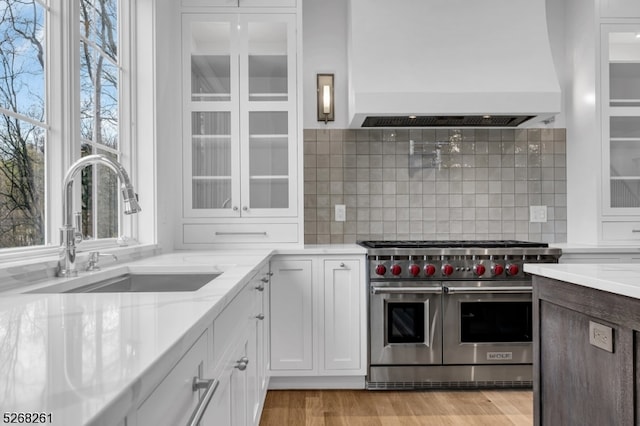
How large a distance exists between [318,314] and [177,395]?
6.44ft

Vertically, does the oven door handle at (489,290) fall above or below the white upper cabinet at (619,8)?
below

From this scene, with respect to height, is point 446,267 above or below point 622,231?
below

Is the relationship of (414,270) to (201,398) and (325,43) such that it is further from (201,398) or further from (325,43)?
(201,398)

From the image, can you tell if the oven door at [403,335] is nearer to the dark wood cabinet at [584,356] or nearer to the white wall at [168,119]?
the dark wood cabinet at [584,356]

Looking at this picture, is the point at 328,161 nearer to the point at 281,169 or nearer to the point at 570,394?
the point at 281,169

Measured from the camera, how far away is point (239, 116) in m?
2.81

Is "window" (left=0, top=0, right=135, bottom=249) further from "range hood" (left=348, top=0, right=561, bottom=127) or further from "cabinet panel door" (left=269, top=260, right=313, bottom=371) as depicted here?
"range hood" (left=348, top=0, right=561, bottom=127)

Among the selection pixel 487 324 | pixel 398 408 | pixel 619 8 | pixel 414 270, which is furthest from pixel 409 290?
pixel 619 8

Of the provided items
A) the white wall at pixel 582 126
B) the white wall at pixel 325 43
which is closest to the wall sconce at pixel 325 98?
the white wall at pixel 325 43

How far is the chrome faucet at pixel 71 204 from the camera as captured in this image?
1.36m

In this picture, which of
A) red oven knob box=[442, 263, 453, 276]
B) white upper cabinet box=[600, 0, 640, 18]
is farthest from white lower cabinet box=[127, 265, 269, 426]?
white upper cabinet box=[600, 0, 640, 18]

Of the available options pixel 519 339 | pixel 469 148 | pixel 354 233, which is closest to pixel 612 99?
pixel 469 148

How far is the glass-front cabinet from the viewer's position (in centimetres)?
281

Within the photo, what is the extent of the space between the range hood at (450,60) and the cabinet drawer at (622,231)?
3.01 ft
